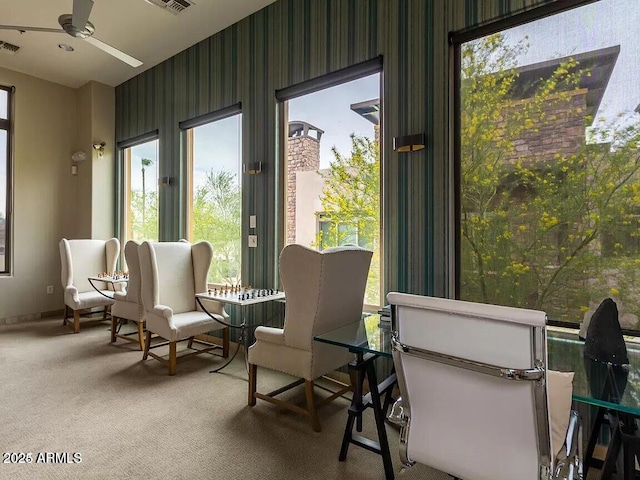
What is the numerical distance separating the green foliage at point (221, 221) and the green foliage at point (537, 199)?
252cm

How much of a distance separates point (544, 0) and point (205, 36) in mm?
3521

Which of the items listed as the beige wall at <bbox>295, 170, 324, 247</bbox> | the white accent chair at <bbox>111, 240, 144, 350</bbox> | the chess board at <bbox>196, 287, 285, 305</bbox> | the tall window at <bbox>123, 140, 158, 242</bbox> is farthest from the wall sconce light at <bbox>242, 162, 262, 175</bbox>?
the tall window at <bbox>123, 140, 158, 242</bbox>

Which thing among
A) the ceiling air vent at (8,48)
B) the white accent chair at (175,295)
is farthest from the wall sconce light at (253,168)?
the ceiling air vent at (8,48)

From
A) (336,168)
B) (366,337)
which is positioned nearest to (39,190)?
(336,168)

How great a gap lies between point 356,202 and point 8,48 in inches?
188

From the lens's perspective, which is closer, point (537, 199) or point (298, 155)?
point (537, 199)

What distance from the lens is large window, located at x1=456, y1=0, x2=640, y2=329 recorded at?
2121mm

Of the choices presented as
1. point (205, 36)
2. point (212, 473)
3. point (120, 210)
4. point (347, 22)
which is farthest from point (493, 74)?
point (120, 210)

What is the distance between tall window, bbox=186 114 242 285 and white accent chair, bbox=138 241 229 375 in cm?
44

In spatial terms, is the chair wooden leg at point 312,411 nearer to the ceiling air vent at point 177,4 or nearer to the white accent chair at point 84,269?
the ceiling air vent at point 177,4

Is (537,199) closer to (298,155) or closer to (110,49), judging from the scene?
(298,155)

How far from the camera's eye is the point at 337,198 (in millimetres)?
3416

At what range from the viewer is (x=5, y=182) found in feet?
17.2

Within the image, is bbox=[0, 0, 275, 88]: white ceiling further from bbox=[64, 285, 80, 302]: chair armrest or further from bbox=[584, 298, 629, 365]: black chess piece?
bbox=[584, 298, 629, 365]: black chess piece
